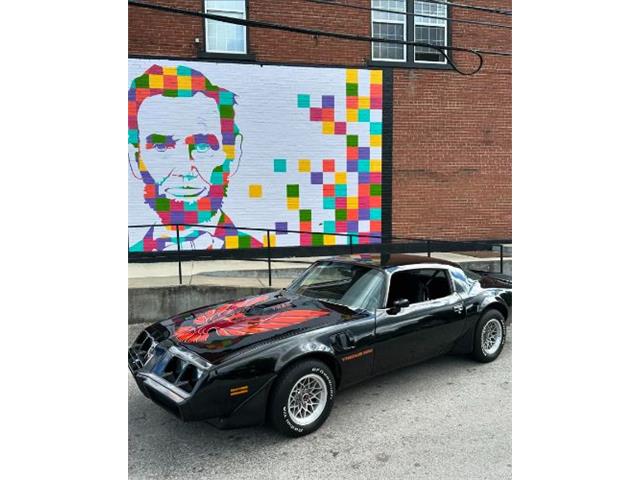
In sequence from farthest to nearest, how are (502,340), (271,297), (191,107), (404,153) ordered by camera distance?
(404,153) < (191,107) < (502,340) < (271,297)

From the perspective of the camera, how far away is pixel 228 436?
3.81m

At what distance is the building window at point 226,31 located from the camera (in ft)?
33.0

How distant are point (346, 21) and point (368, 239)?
4.93m

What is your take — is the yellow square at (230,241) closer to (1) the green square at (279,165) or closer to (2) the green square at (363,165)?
(1) the green square at (279,165)

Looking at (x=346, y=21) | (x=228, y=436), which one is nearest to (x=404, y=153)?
(x=346, y=21)

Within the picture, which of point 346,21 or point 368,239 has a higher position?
point 346,21

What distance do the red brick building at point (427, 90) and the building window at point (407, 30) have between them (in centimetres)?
2

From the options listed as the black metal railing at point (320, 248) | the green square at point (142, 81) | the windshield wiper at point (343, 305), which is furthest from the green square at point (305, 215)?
the windshield wiper at point (343, 305)

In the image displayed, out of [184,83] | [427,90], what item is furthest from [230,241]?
[427,90]

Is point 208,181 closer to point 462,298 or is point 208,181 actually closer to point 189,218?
point 189,218

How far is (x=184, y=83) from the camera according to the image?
390 inches

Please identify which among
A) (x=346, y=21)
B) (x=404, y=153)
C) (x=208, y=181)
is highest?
(x=346, y=21)

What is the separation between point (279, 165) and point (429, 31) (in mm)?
4831

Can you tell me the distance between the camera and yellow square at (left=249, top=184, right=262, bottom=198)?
10406 millimetres
